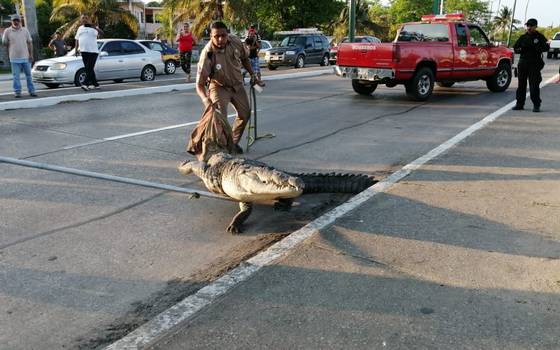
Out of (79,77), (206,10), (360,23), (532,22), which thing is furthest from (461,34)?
(360,23)

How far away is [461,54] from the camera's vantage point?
553 inches

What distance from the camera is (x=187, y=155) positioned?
294 inches

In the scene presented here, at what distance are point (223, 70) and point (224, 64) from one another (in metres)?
0.08

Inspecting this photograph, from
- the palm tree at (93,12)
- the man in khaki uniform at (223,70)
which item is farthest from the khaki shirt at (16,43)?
the palm tree at (93,12)

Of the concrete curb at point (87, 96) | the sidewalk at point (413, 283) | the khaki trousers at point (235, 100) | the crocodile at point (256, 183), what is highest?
the khaki trousers at point (235, 100)

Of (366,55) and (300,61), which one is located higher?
(366,55)

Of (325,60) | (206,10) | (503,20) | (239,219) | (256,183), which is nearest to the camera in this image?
(256,183)

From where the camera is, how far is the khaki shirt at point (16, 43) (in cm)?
1274

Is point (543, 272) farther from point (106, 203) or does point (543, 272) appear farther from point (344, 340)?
point (106, 203)

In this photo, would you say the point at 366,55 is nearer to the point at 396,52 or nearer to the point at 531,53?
the point at 396,52

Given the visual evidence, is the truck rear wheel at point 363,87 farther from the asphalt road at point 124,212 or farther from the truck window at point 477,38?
the asphalt road at point 124,212

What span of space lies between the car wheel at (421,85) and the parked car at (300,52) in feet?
51.1

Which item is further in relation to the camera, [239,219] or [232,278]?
[239,219]

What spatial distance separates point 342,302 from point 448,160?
14.2 ft
